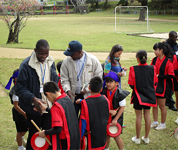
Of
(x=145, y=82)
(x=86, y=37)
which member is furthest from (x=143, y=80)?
(x=86, y=37)

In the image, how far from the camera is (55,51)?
14.4 m

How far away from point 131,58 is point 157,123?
737 cm

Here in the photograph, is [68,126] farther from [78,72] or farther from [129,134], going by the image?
[129,134]

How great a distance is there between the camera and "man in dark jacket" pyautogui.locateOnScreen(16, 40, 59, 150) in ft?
11.2

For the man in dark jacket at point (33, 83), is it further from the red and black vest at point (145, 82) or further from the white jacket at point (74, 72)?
the red and black vest at point (145, 82)

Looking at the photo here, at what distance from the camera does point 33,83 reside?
3.52 m

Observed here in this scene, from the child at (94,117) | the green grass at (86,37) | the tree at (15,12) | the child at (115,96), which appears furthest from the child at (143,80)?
the tree at (15,12)

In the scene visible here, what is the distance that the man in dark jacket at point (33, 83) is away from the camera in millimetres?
3416

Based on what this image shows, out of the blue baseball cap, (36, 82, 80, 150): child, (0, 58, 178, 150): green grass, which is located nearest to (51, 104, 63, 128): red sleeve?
(36, 82, 80, 150): child

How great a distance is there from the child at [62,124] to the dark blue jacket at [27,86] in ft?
1.70

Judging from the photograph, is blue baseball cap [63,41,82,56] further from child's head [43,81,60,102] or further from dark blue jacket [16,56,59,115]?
child's head [43,81,60,102]

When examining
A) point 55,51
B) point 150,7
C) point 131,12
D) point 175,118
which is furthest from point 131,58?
point 150,7

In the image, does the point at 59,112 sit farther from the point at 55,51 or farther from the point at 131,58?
the point at 55,51

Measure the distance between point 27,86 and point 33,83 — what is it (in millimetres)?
104
